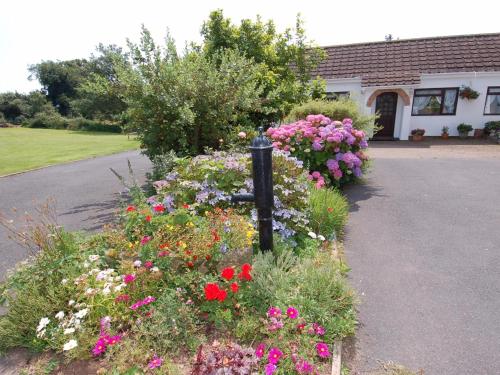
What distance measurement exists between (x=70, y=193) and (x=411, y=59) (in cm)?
1668

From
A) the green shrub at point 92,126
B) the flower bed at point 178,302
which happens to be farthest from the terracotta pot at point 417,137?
the green shrub at point 92,126

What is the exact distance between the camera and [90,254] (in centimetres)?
335

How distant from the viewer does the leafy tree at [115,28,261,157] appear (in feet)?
19.2

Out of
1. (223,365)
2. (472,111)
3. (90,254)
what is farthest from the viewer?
(472,111)

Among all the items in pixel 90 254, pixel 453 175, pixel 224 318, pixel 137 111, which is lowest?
pixel 453 175

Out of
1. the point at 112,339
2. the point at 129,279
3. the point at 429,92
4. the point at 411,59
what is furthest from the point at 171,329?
the point at 411,59

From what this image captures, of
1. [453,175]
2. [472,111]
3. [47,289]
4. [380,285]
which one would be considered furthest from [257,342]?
[472,111]

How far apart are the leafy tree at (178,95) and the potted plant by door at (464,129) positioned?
42.7 ft

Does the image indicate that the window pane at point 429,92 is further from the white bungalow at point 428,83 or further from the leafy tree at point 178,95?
the leafy tree at point 178,95

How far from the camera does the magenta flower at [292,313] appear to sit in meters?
2.51

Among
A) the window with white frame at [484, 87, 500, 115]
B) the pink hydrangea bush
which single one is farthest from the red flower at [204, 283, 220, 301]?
the window with white frame at [484, 87, 500, 115]

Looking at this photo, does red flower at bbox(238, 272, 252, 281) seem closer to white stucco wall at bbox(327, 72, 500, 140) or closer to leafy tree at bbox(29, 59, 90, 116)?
white stucco wall at bbox(327, 72, 500, 140)

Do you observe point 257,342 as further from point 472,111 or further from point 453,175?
point 472,111

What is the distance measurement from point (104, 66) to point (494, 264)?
2065 inches
